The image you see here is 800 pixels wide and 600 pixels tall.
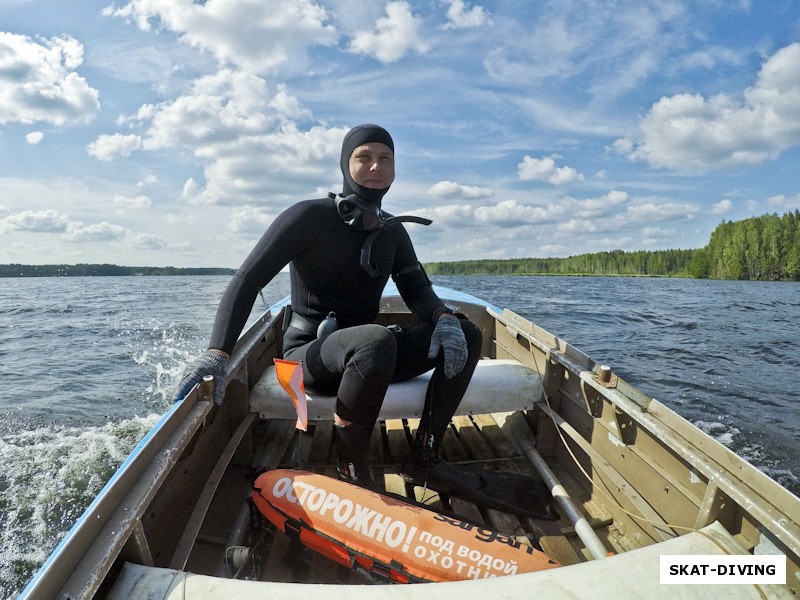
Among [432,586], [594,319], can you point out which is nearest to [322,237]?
[432,586]

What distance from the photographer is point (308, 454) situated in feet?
11.1

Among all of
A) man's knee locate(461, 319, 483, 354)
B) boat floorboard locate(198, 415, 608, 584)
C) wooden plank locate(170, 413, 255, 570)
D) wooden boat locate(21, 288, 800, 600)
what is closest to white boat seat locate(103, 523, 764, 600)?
wooden boat locate(21, 288, 800, 600)

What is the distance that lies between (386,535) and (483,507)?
3.02ft

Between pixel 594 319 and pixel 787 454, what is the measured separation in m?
15.5

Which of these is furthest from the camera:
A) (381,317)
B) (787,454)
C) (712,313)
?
(712,313)

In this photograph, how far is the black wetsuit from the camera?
2344 mm

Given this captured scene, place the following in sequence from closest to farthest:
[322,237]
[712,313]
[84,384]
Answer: [322,237] < [84,384] < [712,313]

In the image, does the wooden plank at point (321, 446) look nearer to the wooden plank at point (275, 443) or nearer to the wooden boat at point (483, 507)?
the wooden boat at point (483, 507)

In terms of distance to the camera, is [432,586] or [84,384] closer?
[432,586]

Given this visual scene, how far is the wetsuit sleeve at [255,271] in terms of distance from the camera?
233cm

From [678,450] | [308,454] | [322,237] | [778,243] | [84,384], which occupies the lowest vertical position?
[84,384]

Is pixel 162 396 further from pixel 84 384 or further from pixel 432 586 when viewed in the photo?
pixel 432 586

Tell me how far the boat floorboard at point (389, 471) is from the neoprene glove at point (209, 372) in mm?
604

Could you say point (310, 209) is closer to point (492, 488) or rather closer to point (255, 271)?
point (255, 271)
